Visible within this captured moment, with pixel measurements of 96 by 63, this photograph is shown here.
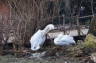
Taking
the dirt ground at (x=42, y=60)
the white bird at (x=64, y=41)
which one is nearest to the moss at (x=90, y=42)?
→ the dirt ground at (x=42, y=60)

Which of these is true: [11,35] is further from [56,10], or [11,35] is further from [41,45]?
[56,10]

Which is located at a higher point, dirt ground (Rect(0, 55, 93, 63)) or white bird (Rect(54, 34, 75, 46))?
white bird (Rect(54, 34, 75, 46))

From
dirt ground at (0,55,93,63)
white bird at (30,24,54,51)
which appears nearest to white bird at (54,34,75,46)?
white bird at (30,24,54,51)

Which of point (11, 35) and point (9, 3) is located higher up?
point (9, 3)

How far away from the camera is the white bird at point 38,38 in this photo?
1004 cm

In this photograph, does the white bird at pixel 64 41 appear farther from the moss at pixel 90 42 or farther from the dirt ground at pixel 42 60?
the dirt ground at pixel 42 60

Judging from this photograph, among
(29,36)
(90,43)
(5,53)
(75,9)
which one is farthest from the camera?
(75,9)

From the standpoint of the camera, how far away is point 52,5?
1123cm

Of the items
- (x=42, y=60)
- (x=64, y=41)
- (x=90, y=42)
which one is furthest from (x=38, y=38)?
(x=90, y=42)

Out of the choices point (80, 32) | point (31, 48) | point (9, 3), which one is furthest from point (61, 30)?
point (9, 3)

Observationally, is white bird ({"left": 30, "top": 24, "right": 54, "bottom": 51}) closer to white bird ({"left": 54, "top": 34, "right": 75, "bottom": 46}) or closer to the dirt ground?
white bird ({"left": 54, "top": 34, "right": 75, "bottom": 46})

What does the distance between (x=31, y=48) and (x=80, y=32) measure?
2036 millimetres

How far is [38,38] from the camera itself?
10195 millimetres

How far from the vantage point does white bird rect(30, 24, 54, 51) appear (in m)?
10.0
